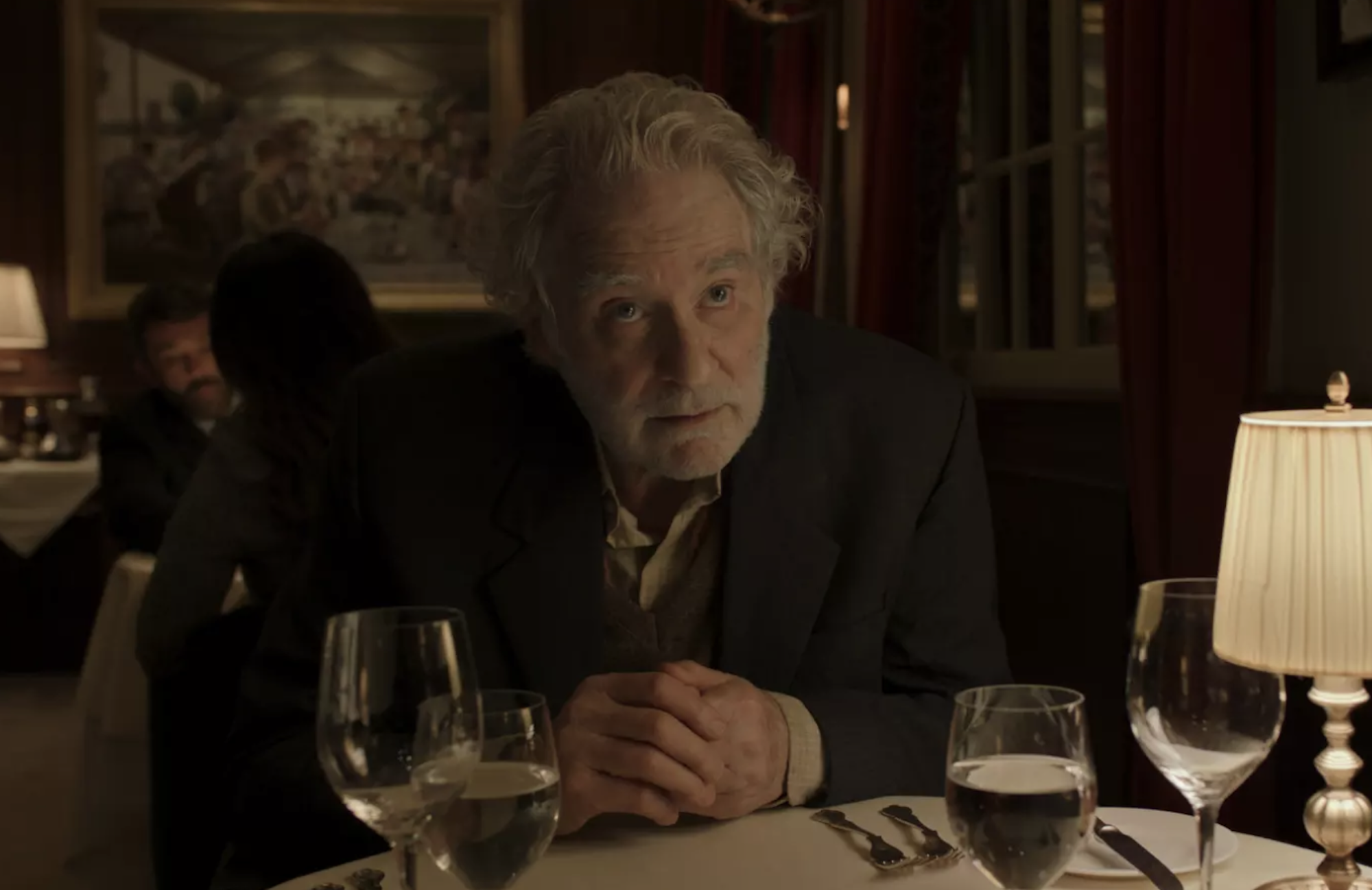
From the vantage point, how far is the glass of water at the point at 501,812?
87cm

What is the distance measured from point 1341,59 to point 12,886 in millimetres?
3248

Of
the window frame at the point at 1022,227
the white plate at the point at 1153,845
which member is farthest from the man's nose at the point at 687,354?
the window frame at the point at 1022,227

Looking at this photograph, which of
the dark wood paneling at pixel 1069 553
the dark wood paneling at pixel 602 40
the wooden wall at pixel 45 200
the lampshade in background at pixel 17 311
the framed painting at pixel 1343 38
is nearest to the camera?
the framed painting at pixel 1343 38

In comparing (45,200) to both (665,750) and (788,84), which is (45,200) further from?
(665,750)

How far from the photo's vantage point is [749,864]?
1.10 m

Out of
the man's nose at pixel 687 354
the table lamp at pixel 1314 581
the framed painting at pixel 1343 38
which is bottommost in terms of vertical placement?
the table lamp at pixel 1314 581

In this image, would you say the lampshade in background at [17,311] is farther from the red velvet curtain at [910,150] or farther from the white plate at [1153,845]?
the white plate at [1153,845]

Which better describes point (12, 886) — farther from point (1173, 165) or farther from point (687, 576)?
point (1173, 165)

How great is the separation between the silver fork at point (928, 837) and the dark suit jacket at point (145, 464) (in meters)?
2.38

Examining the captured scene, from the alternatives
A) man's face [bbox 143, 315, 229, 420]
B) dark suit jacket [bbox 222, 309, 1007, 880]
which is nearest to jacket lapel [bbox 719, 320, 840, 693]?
dark suit jacket [bbox 222, 309, 1007, 880]

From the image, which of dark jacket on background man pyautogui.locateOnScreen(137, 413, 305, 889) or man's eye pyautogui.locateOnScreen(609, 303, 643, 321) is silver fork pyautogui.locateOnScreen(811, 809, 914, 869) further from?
dark jacket on background man pyautogui.locateOnScreen(137, 413, 305, 889)

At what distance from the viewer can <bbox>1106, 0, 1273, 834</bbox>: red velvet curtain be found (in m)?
1.85

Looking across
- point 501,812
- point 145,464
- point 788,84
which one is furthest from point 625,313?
point 788,84

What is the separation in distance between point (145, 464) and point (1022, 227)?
90.4 inches
